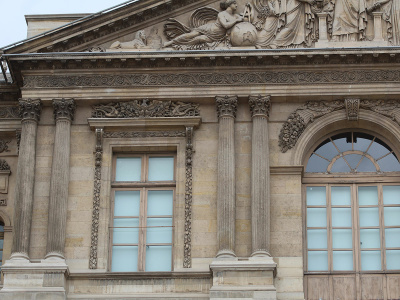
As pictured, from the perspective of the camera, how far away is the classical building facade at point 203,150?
29.4 m

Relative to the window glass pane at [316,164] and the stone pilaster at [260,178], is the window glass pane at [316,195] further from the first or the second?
the stone pilaster at [260,178]

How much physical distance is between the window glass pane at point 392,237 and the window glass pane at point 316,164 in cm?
222

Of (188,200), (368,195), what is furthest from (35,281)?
(368,195)

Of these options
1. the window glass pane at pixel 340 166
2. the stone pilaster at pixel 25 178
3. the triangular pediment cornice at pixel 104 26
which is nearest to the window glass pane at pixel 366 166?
the window glass pane at pixel 340 166

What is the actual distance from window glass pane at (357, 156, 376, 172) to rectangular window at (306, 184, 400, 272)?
0.43 m

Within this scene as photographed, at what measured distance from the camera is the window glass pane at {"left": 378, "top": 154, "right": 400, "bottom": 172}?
30750mm

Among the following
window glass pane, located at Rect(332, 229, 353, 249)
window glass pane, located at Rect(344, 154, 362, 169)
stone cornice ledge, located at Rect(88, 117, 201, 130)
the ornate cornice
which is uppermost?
the ornate cornice

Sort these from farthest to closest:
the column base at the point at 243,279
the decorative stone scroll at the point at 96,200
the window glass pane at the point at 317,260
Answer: the window glass pane at the point at 317,260
the decorative stone scroll at the point at 96,200
the column base at the point at 243,279

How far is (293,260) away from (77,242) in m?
5.09

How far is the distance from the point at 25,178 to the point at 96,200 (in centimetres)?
177

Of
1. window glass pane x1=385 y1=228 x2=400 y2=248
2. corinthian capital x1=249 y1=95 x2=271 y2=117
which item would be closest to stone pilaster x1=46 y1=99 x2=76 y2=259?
corinthian capital x1=249 y1=95 x2=271 y2=117

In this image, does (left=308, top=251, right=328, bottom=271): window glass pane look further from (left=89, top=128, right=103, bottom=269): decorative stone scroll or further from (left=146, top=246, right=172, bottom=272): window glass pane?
(left=89, top=128, right=103, bottom=269): decorative stone scroll

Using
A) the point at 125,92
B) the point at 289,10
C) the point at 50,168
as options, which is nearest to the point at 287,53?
the point at 289,10

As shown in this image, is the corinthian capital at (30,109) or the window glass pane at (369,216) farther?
the corinthian capital at (30,109)
